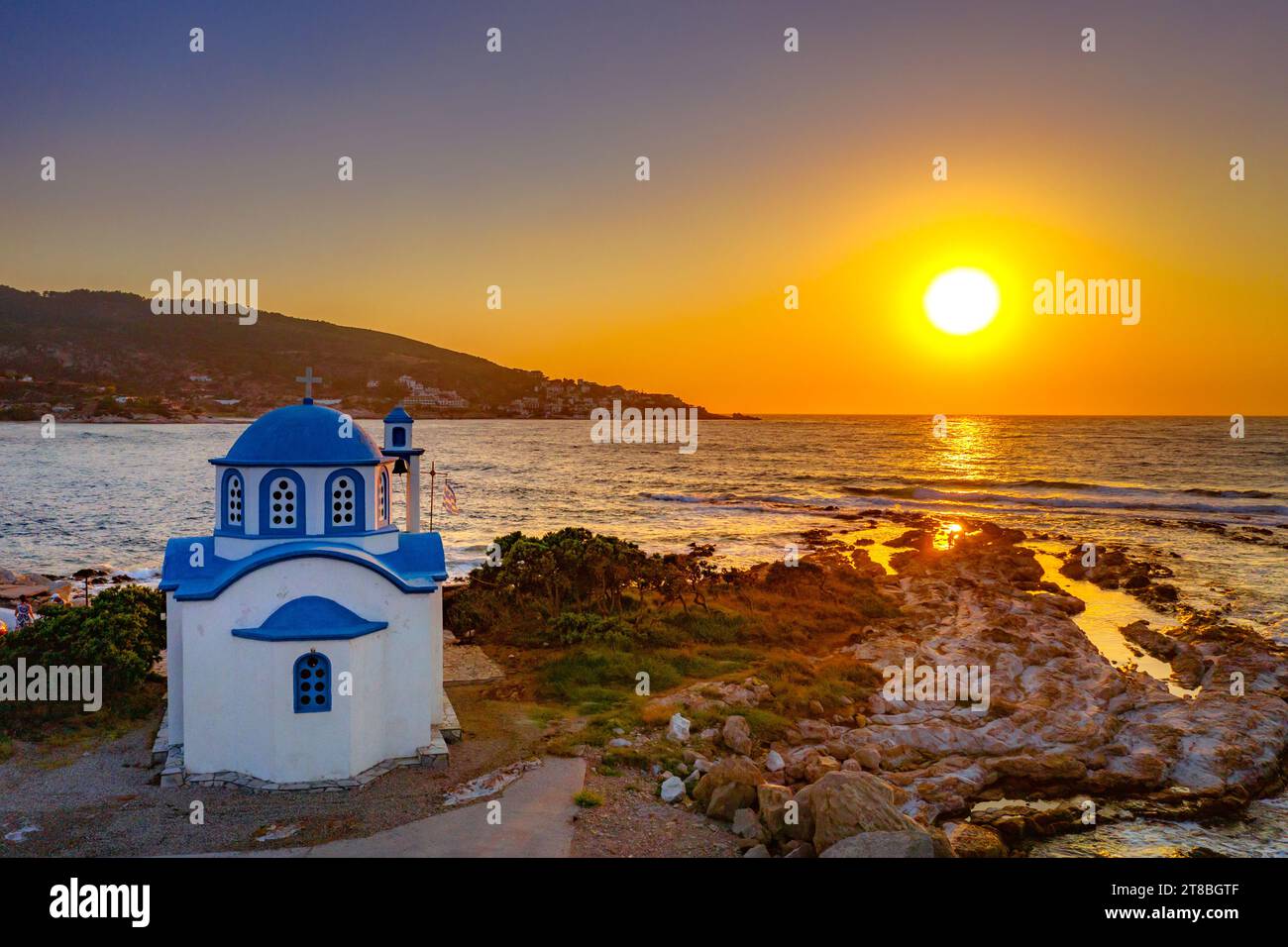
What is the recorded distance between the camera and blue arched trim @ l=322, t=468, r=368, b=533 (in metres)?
14.4

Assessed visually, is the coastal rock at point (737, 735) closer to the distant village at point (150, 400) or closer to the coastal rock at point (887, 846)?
the coastal rock at point (887, 846)

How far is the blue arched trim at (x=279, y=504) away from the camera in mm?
14172

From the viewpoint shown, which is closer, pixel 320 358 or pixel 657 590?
pixel 657 590

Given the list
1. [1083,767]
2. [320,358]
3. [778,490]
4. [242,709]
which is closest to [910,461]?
[778,490]

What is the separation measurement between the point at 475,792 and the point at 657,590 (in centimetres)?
1407

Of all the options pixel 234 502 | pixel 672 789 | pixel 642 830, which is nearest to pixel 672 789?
pixel 672 789

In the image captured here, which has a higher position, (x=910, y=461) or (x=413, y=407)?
(x=413, y=407)

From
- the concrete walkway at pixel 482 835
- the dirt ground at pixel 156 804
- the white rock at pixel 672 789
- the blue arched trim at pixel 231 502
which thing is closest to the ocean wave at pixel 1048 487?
the white rock at pixel 672 789

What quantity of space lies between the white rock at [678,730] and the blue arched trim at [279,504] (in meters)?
7.76

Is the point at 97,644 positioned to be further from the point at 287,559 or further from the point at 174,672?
the point at 287,559

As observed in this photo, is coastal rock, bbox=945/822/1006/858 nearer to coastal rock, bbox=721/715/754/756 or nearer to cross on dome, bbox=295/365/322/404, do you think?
coastal rock, bbox=721/715/754/756

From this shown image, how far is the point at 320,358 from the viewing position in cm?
16188

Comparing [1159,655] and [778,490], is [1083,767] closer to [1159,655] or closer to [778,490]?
→ [1159,655]
